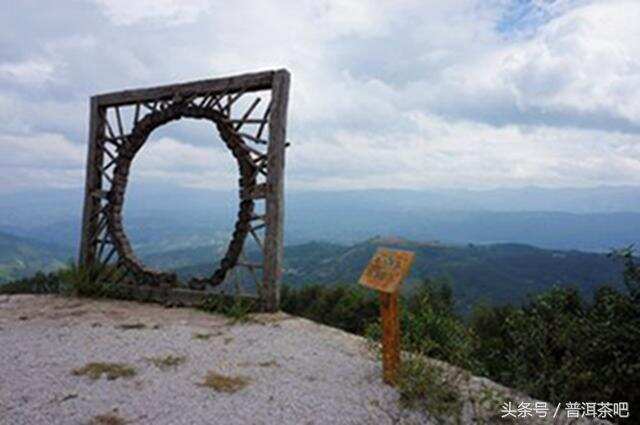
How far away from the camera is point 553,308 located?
8.72 m

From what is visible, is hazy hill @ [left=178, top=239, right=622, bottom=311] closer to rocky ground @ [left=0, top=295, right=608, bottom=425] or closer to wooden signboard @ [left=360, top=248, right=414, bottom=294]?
rocky ground @ [left=0, top=295, right=608, bottom=425]

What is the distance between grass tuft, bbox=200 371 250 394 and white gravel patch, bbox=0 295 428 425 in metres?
0.10

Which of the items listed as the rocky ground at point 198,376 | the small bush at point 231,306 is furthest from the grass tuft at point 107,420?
the small bush at point 231,306

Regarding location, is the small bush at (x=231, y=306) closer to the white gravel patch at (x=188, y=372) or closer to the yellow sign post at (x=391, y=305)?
the white gravel patch at (x=188, y=372)

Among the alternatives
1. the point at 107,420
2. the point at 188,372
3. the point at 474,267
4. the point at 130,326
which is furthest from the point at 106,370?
the point at 474,267

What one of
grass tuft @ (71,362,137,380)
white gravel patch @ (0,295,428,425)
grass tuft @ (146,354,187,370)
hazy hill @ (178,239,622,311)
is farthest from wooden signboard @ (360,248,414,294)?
hazy hill @ (178,239,622,311)

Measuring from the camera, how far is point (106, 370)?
22.5 feet

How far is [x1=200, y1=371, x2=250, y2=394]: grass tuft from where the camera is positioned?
6.28 m

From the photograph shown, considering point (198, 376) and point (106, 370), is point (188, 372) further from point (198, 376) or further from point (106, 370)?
point (106, 370)

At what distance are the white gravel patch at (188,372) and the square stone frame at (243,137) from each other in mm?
1230

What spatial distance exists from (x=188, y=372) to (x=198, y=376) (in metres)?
0.23

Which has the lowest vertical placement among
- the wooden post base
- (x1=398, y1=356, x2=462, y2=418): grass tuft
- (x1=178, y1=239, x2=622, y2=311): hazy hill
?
(x1=178, y1=239, x2=622, y2=311): hazy hill

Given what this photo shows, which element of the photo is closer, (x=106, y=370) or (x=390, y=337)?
(x=390, y=337)

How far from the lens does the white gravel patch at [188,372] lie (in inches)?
218
